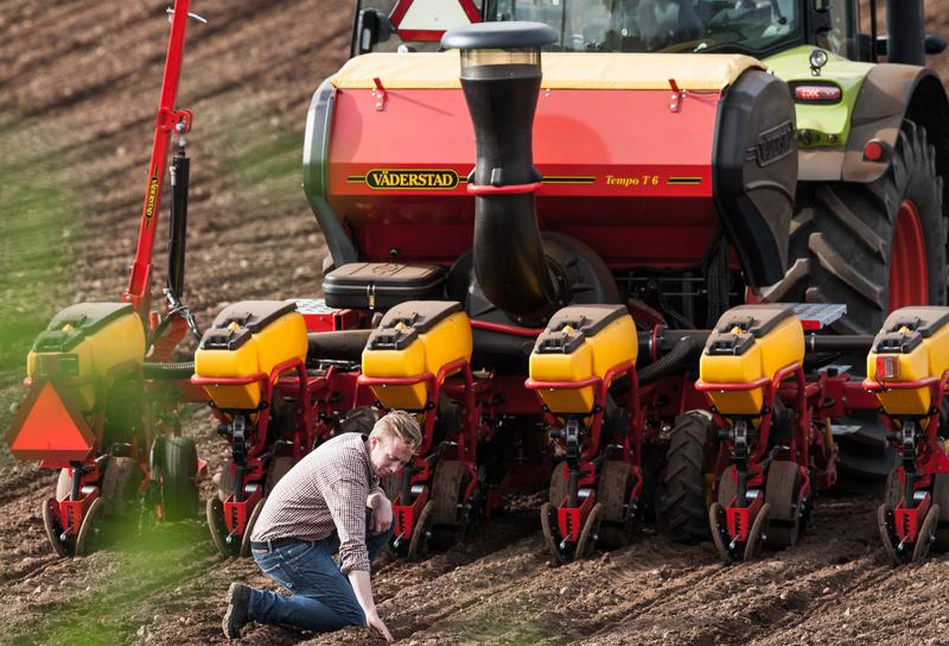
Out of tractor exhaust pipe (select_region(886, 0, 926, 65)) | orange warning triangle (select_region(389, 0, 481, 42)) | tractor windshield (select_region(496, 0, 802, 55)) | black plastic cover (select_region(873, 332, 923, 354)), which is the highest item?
orange warning triangle (select_region(389, 0, 481, 42))

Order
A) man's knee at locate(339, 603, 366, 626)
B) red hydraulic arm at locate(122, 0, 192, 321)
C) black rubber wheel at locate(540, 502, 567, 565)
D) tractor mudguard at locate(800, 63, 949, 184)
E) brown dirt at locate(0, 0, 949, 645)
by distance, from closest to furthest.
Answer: brown dirt at locate(0, 0, 949, 645) < man's knee at locate(339, 603, 366, 626) < black rubber wheel at locate(540, 502, 567, 565) < red hydraulic arm at locate(122, 0, 192, 321) < tractor mudguard at locate(800, 63, 949, 184)

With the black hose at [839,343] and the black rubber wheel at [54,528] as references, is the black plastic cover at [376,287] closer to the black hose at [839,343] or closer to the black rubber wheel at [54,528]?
the black rubber wheel at [54,528]

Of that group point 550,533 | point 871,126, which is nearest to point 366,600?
point 550,533

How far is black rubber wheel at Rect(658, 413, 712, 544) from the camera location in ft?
19.7

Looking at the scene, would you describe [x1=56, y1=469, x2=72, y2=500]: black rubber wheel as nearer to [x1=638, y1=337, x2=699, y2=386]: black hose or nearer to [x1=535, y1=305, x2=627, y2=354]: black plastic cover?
[x1=535, y1=305, x2=627, y2=354]: black plastic cover

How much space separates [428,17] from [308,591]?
2689 millimetres

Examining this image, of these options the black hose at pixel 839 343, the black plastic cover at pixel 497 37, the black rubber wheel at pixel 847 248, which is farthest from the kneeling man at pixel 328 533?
the black rubber wheel at pixel 847 248

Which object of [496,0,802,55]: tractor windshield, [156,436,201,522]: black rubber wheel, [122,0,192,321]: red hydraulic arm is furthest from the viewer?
[496,0,802,55]: tractor windshield

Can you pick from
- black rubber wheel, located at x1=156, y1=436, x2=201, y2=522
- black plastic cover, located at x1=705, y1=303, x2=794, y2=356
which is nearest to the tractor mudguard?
black plastic cover, located at x1=705, y1=303, x2=794, y2=356

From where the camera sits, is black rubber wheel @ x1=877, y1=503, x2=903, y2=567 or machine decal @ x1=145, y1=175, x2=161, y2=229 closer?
black rubber wheel @ x1=877, y1=503, x2=903, y2=567

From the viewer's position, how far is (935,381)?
5770mm

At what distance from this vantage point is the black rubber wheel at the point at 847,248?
6.82 metres

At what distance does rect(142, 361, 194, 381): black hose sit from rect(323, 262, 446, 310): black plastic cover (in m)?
0.58

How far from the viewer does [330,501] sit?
4824mm
